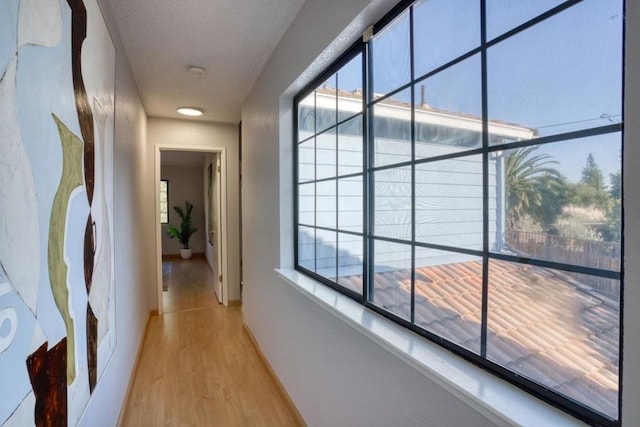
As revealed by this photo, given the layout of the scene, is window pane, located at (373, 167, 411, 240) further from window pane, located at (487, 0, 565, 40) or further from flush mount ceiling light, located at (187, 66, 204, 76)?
flush mount ceiling light, located at (187, 66, 204, 76)

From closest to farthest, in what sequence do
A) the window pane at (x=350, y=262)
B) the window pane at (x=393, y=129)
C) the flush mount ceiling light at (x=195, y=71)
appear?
the window pane at (x=393, y=129), the window pane at (x=350, y=262), the flush mount ceiling light at (x=195, y=71)

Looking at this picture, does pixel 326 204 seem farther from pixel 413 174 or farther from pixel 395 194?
pixel 413 174

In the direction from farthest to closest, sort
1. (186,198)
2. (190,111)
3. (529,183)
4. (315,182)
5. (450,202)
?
(186,198) → (190,111) → (315,182) → (450,202) → (529,183)

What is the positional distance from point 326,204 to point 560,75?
121 centimetres

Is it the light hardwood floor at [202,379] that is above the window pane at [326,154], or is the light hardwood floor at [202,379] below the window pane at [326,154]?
below

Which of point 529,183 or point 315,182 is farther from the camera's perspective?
point 315,182

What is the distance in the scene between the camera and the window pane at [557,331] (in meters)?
0.61

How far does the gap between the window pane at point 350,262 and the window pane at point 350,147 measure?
0.34 meters

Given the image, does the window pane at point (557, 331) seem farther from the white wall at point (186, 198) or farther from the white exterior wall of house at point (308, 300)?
the white wall at point (186, 198)

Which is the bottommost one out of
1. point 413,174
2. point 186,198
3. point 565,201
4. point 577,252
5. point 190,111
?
point 577,252

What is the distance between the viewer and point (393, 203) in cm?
121

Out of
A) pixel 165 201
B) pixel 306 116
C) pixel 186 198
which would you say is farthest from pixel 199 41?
pixel 165 201

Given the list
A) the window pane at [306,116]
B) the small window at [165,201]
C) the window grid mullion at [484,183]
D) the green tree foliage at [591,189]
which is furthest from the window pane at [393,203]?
the small window at [165,201]

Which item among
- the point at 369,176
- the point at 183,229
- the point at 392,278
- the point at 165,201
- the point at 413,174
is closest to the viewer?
the point at 413,174
